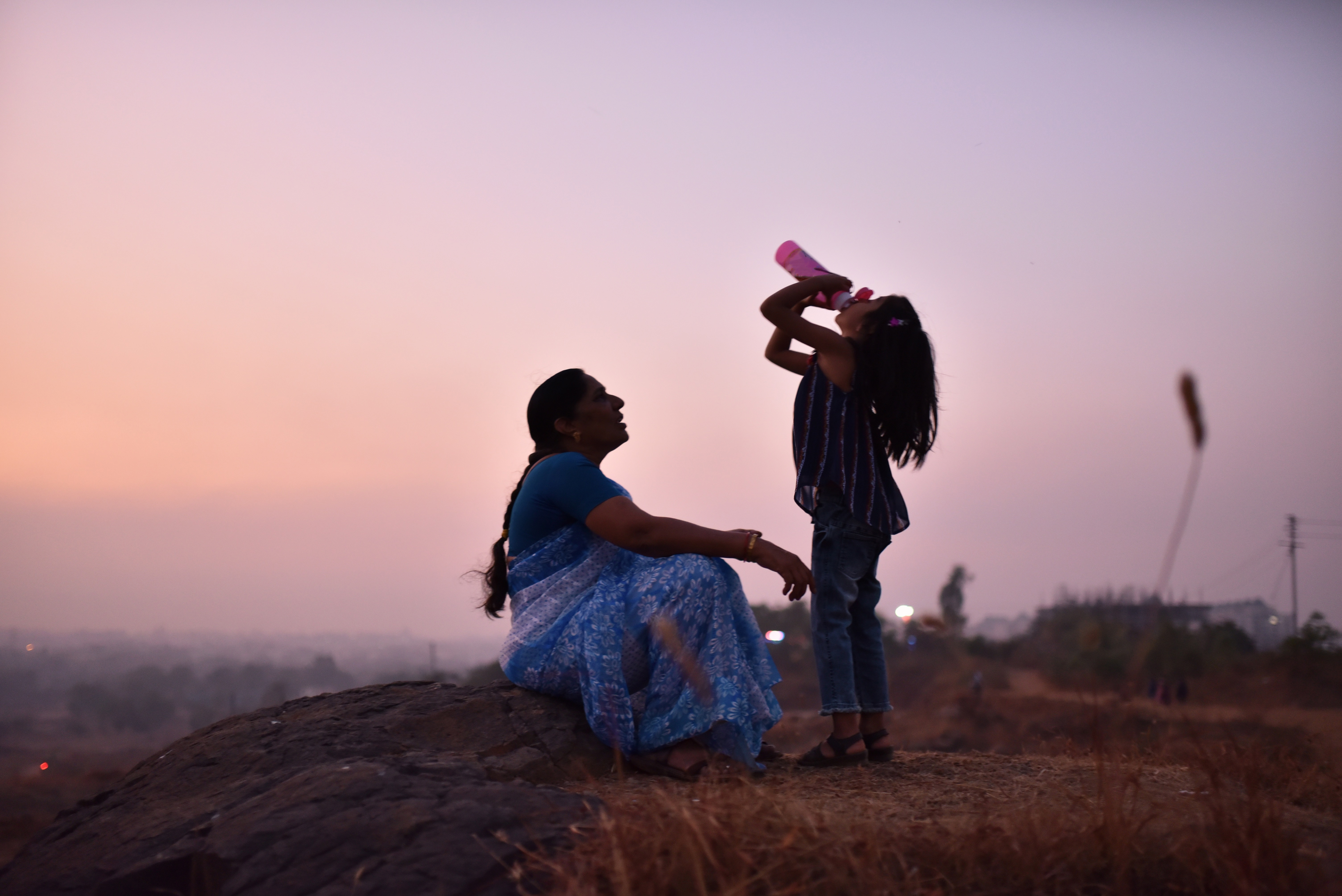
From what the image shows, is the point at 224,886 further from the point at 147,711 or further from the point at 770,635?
the point at 147,711

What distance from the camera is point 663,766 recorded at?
3.45 metres

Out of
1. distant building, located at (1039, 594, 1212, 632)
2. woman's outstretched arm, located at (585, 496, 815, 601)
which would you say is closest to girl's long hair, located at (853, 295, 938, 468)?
woman's outstretched arm, located at (585, 496, 815, 601)

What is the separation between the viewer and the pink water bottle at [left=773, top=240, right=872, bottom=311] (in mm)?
4215

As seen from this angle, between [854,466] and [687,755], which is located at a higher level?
[854,466]

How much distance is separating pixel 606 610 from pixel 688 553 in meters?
0.40

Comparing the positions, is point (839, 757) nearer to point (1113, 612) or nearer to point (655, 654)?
point (655, 654)

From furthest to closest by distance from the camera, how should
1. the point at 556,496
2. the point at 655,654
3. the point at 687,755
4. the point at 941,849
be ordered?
the point at 556,496
the point at 655,654
the point at 687,755
the point at 941,849

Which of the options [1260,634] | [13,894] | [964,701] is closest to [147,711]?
[964,701]

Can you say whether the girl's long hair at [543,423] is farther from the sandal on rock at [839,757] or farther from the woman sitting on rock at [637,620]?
the sandal on rock at [839,757]

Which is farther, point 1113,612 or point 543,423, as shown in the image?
point 1113,612

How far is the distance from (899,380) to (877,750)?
161 centimetres

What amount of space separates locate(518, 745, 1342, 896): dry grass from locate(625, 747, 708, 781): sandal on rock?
0.55 m

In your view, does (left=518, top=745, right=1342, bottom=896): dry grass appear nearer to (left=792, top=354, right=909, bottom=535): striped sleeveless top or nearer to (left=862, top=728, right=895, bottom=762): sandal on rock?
(left=862, top=728, right=895, bottom=762): sandal on rock

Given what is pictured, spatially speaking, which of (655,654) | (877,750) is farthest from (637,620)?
(877,750)
